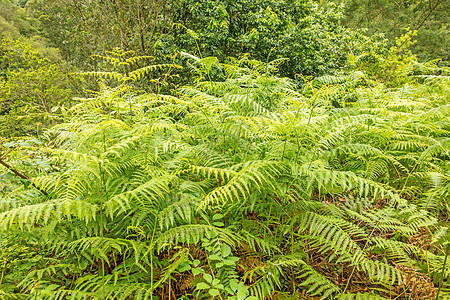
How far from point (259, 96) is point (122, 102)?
4.46 ft

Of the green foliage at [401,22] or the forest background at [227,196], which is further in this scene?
the green foliage at [401,22]

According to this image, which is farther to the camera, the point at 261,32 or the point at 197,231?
the point at 261,32

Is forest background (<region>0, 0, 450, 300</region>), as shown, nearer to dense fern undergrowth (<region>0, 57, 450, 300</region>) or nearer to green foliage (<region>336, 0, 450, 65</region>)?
dense fern undergrowth (<region>0, 57, 450, 300</region>)

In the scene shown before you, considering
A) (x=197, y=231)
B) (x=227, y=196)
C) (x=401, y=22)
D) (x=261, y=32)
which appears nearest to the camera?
(x=197, y=231)

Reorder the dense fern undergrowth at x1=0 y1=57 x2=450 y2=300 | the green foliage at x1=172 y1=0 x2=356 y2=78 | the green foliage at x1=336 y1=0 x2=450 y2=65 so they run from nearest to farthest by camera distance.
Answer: the dense fern undergrowth at x1=0 y1=57 x2=450 y2=300, the green foliage at x1=172 y1=0 x2=356 y2=78, the green foliage at x1=336 y1=0 x2=450 y2=65

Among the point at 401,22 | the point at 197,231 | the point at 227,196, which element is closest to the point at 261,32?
the point at 227,196

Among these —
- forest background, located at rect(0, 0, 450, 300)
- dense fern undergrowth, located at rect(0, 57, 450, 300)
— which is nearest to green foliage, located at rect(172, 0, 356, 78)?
forest background, located at rect(0, 0, 450, 300)

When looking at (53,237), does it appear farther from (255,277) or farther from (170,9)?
(170,9)

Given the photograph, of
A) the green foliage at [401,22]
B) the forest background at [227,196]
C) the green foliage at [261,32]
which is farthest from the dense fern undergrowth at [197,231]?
the green foliage at [401,22]

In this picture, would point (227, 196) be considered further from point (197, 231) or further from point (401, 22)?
point (401, 22)

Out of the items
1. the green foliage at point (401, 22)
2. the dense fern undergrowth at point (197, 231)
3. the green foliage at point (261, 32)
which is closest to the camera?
the dense fern undergrowth at point (197, 231)

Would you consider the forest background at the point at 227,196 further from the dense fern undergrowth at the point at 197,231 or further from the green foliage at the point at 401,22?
the green foliage at the point at 401,22

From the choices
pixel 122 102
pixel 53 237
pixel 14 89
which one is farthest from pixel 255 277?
pixel 14 89

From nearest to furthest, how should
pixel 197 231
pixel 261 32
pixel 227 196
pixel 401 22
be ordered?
pixel 197 231, pixel 227 196, pixel 261 32, pixel 401 22
